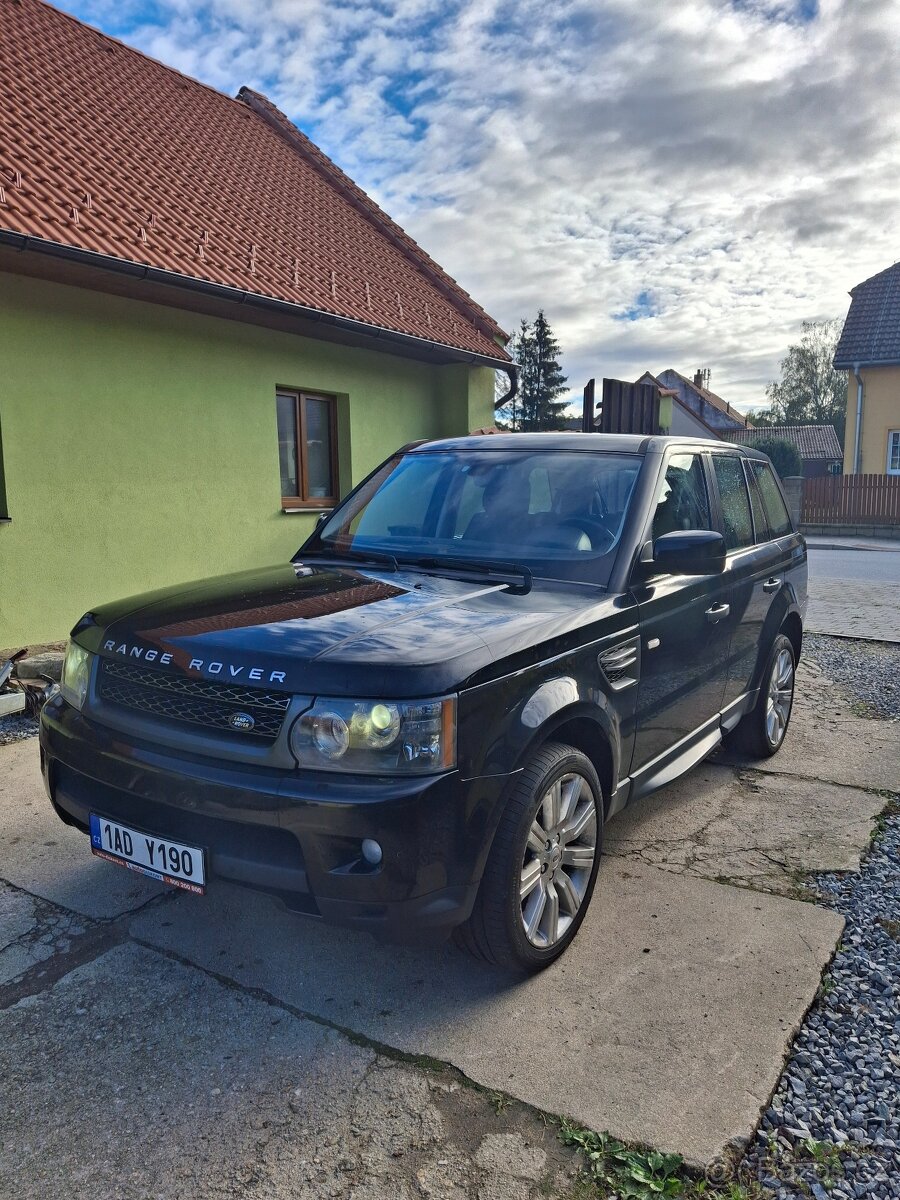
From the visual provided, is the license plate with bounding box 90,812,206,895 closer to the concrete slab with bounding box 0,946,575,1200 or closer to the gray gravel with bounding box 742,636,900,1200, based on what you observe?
the concrete slab with bounding box 0,946,575,1200

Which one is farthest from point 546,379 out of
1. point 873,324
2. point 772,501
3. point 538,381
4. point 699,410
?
point 772,501

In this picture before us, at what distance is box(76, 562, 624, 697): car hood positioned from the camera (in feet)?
7.66

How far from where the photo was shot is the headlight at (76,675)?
2.88 meters

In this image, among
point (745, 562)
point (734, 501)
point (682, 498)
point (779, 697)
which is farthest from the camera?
point (779, 697)

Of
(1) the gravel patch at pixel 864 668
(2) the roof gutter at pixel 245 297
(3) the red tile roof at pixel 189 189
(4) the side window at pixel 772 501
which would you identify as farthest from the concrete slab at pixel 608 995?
(3) the red tile roof at pixel 189 189

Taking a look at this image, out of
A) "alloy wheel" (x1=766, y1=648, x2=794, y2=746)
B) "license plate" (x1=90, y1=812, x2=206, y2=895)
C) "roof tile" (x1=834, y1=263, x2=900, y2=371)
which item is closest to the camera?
"license plate" (x1=90, y1=812, x2=206, y2=895)

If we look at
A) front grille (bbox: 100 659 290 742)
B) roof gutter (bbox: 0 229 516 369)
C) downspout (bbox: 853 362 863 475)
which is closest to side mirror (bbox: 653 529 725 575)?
front grille (bbox: 100 659 290 742)

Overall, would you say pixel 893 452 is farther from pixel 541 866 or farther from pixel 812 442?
pixel 812 442

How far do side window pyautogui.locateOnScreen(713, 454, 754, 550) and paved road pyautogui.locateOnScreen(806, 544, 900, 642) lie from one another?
4698mm

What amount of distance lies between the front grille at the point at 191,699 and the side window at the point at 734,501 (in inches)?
108

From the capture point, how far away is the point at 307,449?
10.4 metres

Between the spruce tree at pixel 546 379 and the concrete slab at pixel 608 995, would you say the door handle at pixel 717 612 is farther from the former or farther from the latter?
the spruce tree at pixel 546 379

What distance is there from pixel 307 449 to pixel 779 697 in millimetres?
6975

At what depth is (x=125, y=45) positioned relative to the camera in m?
11.3
